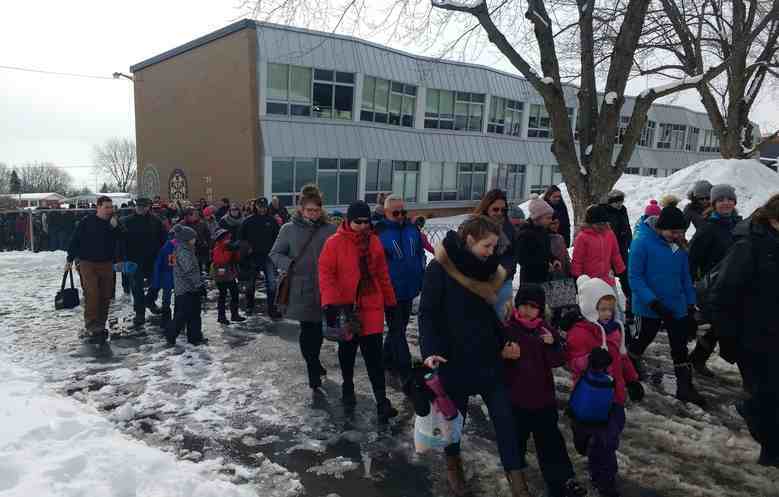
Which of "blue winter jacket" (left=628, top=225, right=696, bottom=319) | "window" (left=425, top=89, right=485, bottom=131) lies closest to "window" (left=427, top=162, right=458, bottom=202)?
"window" (left=425, top=89, right=485, bottom=131)

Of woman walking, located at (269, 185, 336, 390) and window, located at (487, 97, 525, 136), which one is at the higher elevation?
window, located at (487, 97, 525, 136)

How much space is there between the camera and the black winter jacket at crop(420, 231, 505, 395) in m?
3.36

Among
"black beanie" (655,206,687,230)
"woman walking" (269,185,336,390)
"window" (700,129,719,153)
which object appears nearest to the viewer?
"black beanie" (655,206,687,230)

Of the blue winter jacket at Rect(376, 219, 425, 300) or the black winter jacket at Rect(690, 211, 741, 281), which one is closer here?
the black winter jacket at Rect(690, 211, 741, 281)

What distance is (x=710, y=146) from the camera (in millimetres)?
49469

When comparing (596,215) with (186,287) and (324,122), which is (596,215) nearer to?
(186,287)

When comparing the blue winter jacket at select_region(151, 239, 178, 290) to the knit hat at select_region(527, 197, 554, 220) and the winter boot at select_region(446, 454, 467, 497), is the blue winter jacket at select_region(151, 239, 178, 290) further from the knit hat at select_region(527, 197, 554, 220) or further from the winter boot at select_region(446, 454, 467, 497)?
the winter boot at select_region(446, 454, 467, 497)

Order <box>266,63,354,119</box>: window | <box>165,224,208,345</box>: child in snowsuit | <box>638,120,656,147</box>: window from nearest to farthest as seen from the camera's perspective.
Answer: <box>165,224,208,345</box>: child in snowsuit
<box>266,63,354,119</box>: window
<box>638,120,656,147</box>: window

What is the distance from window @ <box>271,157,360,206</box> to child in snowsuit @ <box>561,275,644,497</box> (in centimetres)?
1922

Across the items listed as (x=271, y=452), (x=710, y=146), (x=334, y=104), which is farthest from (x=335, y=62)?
(x=710, y=146)

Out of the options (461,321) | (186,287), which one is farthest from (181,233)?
(461,321)

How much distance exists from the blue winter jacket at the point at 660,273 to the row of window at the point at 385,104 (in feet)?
40.4

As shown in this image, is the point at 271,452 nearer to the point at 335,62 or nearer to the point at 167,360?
the point at 167,360

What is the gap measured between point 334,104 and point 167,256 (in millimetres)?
16845
